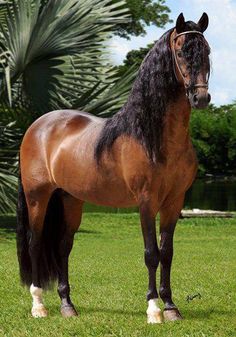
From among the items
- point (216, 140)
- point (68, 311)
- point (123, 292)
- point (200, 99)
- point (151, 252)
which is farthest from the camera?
point (216, 140)

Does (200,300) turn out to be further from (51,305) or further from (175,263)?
(175,263)

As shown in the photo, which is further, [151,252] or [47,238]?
[47,238]

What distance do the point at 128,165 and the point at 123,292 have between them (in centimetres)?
252

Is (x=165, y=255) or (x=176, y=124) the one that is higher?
(x=176, y=124)

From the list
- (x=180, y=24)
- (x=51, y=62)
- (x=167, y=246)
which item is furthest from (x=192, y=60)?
(x=51, y=62)

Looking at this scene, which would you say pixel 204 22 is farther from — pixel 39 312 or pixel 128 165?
pixel 39 312

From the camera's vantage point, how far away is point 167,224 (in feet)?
18.6

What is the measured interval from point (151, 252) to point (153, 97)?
1023 mm

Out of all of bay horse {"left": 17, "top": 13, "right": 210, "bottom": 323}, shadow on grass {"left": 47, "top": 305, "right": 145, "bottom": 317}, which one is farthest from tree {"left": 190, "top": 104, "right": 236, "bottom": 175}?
bay horse {"left": 17, "top": 13, "right": 210, "bottom": 323}

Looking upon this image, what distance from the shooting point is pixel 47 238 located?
6500 millimetres

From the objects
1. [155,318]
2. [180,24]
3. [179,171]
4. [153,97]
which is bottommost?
[155,318]

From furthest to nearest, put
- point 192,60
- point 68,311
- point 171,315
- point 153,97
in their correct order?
point 68,311, point 171,315, point 153,97, point 192,60

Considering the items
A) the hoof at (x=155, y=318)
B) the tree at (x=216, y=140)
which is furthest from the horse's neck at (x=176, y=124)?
the tree at (x=216, y=140)

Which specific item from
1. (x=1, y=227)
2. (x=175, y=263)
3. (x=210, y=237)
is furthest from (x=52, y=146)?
(x=1, y=227)
